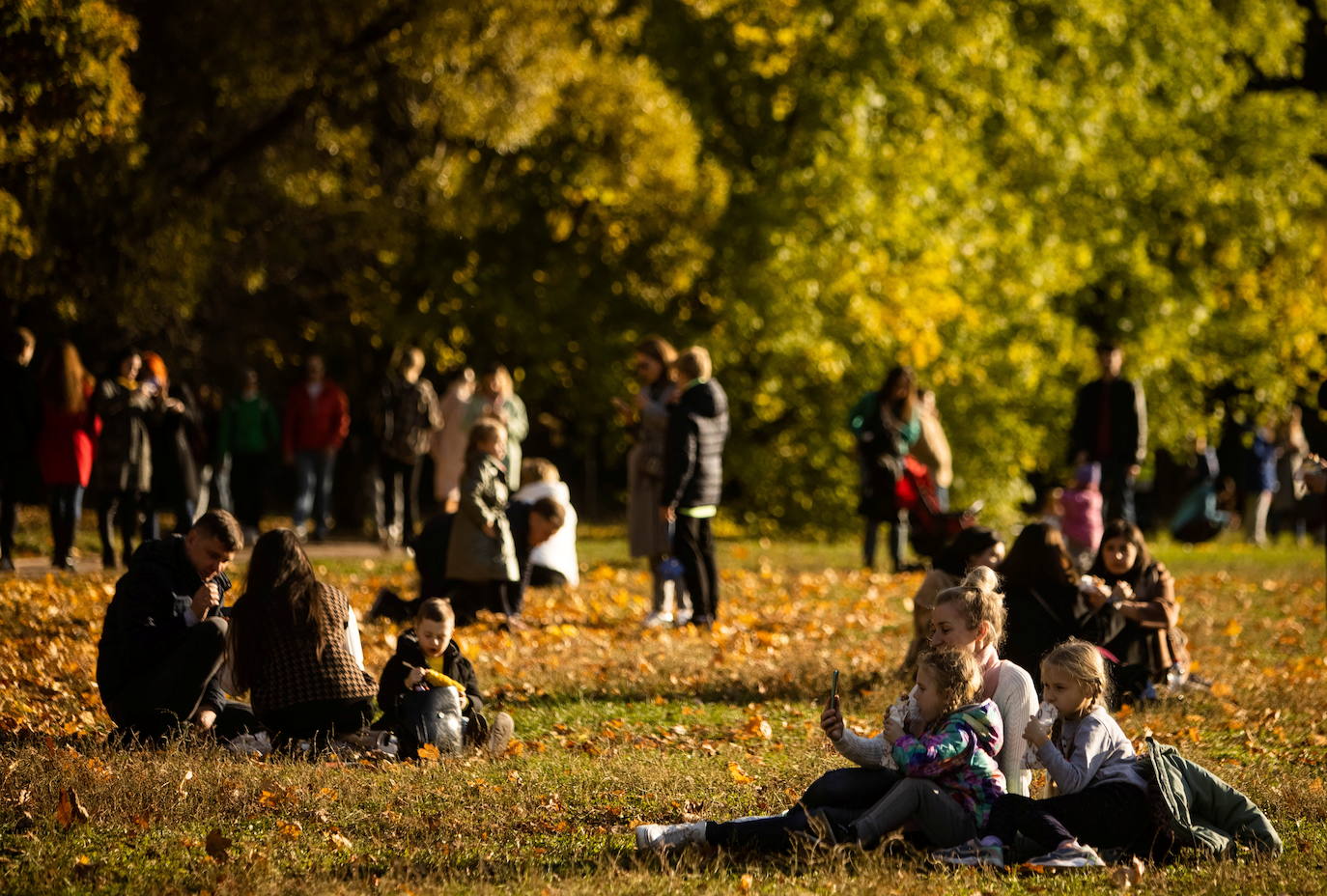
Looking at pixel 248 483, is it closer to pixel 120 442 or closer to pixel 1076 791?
pixel 120 442

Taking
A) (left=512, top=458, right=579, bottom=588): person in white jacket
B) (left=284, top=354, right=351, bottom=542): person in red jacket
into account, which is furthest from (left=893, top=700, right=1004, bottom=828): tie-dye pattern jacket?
(left=284, top=354, right=351, bottom=542): person in red jacket

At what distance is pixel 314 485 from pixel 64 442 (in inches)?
202

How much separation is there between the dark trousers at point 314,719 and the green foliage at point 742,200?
469 inches

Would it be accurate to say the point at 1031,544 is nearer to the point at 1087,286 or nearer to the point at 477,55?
the point at 477,55

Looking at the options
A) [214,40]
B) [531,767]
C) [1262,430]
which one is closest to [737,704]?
[531,767]

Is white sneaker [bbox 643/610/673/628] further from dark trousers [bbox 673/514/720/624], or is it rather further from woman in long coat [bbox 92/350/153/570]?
woman in long coat [bbox 92/350/153/570]

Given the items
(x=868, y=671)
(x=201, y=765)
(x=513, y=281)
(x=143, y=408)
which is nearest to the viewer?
(x=201, y=765)

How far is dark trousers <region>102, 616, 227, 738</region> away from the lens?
308 inches

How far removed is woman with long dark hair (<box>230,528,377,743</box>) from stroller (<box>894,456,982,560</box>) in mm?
8198

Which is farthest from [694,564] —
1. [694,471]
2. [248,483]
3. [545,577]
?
[248,483]

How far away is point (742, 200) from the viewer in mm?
23250

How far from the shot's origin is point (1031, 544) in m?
8.86

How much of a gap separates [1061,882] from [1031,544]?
127 inches

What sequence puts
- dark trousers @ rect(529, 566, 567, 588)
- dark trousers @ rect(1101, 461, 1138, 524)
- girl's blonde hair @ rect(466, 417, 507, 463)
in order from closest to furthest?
girl's blonde hair @ rect(466, 417, 507, 463), dark trousers @ rect(529, 566, 567, 588), dark trousers @ rect(1101, 461, 1138, 524)
